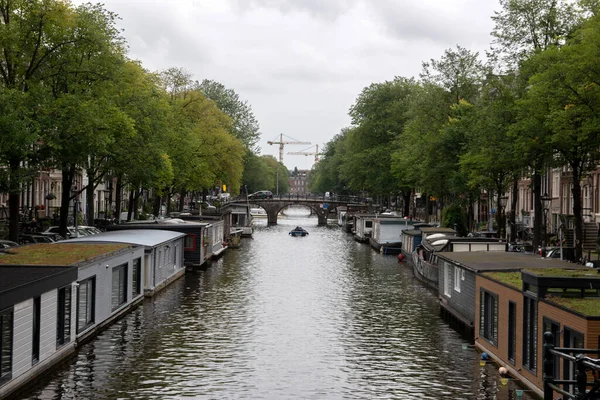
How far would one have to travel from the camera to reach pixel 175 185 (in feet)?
249

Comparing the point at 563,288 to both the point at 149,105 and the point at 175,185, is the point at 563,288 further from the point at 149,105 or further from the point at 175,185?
the point at 175,185

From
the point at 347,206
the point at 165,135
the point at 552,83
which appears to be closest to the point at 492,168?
the point at 552,83

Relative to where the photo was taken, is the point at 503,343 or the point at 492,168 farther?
the point at 492,168

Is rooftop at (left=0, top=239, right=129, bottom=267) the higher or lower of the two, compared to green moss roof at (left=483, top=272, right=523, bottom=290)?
higher

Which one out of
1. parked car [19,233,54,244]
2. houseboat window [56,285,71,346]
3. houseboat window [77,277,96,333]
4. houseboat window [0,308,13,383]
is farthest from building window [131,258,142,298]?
houseboat window [0,308,13,383]

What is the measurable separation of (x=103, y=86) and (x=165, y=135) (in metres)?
10.6

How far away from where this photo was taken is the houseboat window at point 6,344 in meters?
18.9

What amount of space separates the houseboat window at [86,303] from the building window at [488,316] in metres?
12.8

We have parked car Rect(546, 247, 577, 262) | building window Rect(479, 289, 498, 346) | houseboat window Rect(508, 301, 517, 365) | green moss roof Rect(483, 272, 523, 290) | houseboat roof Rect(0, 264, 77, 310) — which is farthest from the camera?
parked car Rect(546, 247, 577, 262)

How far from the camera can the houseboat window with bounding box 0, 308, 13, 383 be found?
62.0 feet

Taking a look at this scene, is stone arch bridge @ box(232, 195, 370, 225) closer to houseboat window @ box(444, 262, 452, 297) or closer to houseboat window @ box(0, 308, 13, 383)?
houseboat window @ box(444, 262, 452, 297)

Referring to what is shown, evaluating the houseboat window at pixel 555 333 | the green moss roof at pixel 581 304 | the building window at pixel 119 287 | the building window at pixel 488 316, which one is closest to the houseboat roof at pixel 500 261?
the building window at pixel 488 316

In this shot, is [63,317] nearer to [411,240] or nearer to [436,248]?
[436,248]

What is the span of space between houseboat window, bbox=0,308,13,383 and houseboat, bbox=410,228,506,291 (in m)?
24.5
